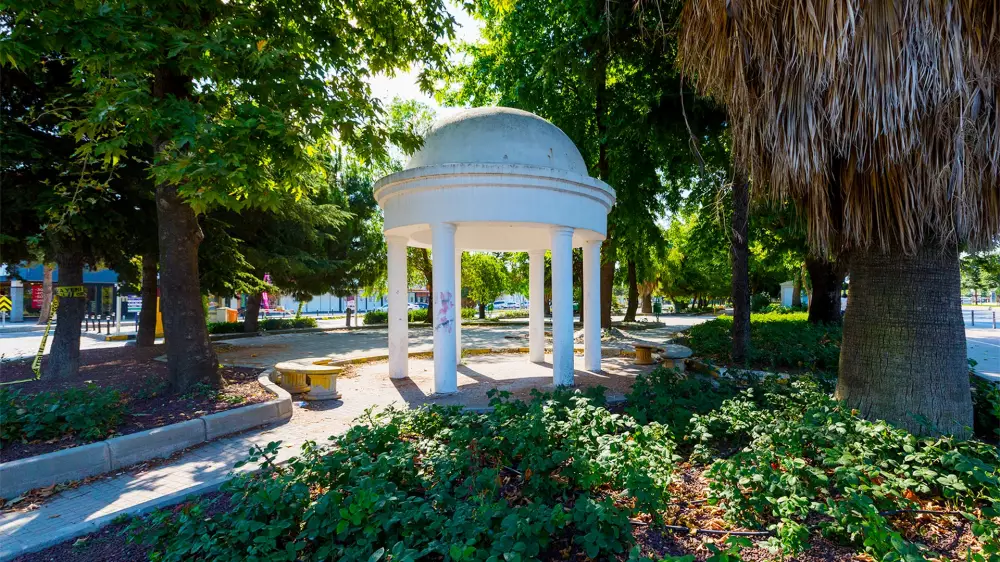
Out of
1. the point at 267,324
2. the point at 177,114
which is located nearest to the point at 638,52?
the point at 177,114

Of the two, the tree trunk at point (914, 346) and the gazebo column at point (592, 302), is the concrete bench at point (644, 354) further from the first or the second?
the tree trunk at point (914, 346)

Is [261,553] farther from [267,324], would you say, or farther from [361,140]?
[267,324]

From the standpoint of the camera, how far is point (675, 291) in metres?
50.7

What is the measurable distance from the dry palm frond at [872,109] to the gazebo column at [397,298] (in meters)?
6.86

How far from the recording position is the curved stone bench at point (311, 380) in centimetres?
907

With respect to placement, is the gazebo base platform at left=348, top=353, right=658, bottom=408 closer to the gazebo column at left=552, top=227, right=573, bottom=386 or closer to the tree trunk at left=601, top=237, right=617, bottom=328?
the gazebo column at left=552, top=227, right=573, bottom=386

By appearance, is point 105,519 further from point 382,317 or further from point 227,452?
point 382,317

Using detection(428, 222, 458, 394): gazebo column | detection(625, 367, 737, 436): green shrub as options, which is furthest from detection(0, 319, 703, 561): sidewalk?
detection(625, 367, 737, 436): green shrub

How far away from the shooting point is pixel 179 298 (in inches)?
338

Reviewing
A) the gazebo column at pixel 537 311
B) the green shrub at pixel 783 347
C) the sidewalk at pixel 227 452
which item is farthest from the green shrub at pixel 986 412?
the gazebo column at pixel 537 311

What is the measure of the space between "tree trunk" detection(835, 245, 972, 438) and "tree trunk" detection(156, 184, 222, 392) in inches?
367

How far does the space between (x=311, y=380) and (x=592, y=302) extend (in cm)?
565

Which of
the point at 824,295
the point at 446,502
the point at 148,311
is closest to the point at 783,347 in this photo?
the point at 824,295

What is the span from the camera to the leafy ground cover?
3166 mm
